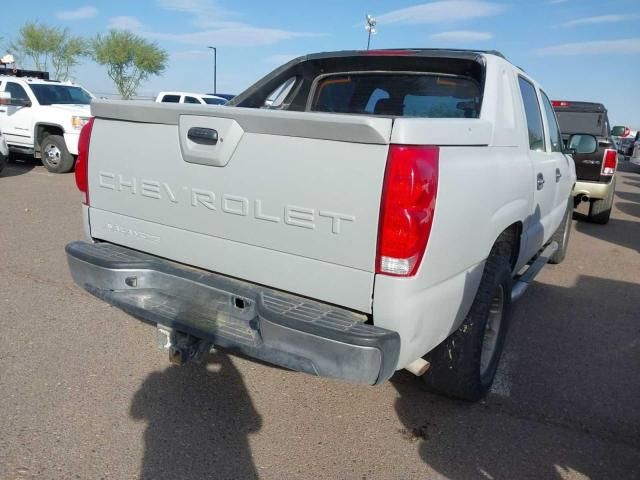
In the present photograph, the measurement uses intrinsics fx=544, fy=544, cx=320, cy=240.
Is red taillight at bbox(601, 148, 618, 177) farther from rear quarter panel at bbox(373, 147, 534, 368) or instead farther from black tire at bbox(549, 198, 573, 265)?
rear quarter panel at bbox(373, 147, 534, 368)

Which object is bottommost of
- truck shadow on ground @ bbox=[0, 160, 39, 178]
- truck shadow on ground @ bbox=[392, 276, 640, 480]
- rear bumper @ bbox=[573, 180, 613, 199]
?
truck shadow on ground @ bbox=[0, 160, 39, 178]

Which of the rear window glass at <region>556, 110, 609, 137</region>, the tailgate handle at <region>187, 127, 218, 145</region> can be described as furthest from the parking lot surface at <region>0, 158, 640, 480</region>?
the rear window glass at <region>556, 110, 609, 137</region>

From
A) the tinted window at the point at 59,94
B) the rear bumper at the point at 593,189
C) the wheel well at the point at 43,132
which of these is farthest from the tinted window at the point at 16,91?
the rear bumper at the point at 593,189

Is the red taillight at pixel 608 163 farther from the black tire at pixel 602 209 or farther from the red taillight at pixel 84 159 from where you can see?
the red taillight at pixel 84 159

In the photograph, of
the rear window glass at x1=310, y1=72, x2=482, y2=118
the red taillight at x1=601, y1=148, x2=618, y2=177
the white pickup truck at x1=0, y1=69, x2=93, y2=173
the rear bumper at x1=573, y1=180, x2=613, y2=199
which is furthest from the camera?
the white pickup truck at x1=0, y1=69, x2=93, y2=173

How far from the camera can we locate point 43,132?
37.7 ft

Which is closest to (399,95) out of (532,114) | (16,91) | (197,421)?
(532,114)

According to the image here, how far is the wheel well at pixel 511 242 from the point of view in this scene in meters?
3.24

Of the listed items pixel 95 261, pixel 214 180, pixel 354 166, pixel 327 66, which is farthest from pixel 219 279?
pixel 327 66

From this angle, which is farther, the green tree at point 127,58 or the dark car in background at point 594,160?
the green tree at point 127,58

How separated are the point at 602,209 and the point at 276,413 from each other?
26.5 ft

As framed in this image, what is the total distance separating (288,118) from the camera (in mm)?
2322

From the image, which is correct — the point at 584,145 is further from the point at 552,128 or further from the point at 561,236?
the point at 561,236

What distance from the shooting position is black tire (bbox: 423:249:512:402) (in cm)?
286
